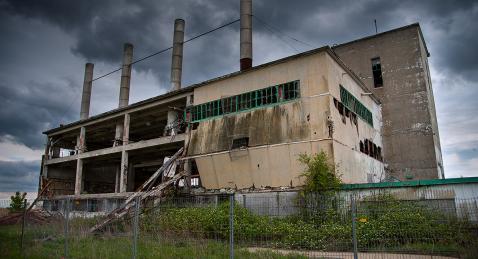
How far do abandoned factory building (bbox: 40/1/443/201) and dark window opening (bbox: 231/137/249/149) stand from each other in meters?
0.06

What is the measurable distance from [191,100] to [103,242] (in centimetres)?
1190

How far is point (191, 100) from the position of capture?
22188 millimetres

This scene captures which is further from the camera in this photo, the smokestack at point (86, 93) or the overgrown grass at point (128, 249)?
the smokestack at point (86, 93)

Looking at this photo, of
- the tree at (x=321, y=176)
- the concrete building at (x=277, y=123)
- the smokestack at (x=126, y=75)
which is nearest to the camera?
the tree at (x=321, y=176)

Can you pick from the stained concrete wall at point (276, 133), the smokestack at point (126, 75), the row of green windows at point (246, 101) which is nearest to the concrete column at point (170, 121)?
the row of green windows at point (246, 101)

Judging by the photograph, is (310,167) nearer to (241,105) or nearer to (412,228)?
(241,105)

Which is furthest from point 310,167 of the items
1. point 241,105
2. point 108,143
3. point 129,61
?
point 129,61

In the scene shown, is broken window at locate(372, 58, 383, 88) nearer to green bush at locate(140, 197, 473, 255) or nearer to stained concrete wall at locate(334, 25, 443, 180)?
stained concrete wall at locate(334, 25, 443, 180)

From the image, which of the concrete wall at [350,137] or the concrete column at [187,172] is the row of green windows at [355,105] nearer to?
the concrete wall at [350,137]

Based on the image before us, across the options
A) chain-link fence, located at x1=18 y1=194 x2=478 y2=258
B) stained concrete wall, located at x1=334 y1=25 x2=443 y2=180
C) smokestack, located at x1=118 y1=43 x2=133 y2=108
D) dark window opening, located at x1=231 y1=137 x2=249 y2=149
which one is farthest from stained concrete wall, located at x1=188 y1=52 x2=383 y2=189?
smokestack, located at x1=118 y1=43 x2=133 y2=108

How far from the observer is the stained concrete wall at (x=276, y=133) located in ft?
54.6

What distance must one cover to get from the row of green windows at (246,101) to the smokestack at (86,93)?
25.2 m

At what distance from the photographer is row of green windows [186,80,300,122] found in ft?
58.3

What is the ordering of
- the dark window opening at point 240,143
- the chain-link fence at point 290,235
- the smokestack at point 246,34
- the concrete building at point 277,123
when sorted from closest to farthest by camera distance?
the chain-link fence at point 290,235
the concrete building at point 277,123
the dark window opening at point 240,143
the smokestack at point 246,34
